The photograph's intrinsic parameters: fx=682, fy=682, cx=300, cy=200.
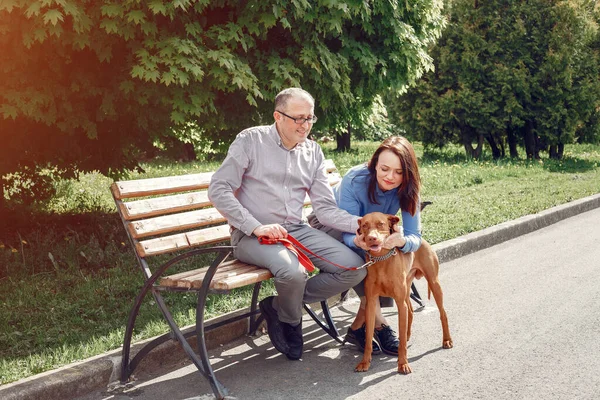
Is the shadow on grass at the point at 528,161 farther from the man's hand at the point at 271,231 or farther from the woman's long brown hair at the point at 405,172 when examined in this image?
the man's hand at the point at 271,231

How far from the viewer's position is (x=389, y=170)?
431 cm

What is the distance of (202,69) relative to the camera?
6168 millimetres

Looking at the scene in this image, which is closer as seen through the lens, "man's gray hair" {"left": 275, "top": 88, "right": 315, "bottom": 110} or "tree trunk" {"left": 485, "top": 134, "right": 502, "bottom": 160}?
"man's gray hair" {"left": 275, "top": 88, "right": 315, "bottom": 110}

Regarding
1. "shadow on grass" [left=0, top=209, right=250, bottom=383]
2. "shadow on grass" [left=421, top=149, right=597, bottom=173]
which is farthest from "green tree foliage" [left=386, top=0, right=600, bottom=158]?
"shadow on grass" [left=0, top=209, right=250, bottom=383]

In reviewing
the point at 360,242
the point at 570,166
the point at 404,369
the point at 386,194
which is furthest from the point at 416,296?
the point at 570,166

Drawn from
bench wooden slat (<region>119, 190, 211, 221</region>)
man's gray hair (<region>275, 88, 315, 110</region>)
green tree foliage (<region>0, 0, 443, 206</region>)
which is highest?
green tree foliage (<region>0, 0, 443, 206</region>)

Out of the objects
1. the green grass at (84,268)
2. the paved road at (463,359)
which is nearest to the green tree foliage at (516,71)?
the green grass at (84,268)

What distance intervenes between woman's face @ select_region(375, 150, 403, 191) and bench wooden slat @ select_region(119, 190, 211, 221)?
1.31m

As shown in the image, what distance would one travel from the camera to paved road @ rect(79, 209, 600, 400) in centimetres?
381

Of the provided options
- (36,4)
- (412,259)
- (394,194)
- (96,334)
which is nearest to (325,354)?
(412,259)

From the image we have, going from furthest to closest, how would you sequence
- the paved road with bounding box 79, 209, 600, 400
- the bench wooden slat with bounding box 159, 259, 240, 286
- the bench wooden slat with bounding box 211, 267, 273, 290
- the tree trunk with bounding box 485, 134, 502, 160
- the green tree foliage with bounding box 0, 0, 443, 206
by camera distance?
the tree trunk with bounding box 485, 134, 502, 160 → the green tree foliage with bounding box 0, 0, 443, 206 → the bench wooden slat with bounding box 159, 259, 240, 286 → the paved road with bounding box 79, 209, 600, 400 → the bench wooden slat with bounding box 211, 267, 273, 290

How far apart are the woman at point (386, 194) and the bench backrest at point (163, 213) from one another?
3.19 ft

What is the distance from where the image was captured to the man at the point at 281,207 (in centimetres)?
413

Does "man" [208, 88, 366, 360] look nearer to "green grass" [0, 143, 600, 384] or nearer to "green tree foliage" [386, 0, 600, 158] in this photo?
"green grass" [0, 143, 600, 384]
